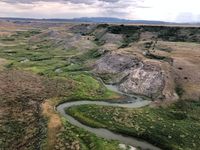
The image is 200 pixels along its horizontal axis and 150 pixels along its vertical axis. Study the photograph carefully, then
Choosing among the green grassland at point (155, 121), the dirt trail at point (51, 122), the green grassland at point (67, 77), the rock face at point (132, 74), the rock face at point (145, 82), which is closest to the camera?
the dirt trail at point (51, 122)

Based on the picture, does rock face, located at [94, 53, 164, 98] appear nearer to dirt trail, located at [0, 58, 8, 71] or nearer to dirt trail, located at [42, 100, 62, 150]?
dirt trail, located at [42, 100, 62, 150]

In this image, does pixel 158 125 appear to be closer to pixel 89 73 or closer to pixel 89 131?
pixel 89 131

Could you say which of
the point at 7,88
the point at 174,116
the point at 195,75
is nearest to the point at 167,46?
the point at 195,75

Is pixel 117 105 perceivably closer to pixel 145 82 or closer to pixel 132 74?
pixel 145 82

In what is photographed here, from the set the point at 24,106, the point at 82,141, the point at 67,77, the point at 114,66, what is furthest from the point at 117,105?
the point at 114,66

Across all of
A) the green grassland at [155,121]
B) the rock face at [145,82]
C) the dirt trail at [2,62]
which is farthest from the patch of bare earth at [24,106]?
the rock face at [145,82]

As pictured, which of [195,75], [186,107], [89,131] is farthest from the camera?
[195,75]

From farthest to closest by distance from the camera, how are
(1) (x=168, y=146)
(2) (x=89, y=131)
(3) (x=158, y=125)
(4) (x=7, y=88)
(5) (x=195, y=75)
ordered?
(5) (x=195, y=75)
(4) (x=7, y=88)
(3) (x=158, y=125)
(2) (x=89, y=131)
(1) (x=168, y=146)

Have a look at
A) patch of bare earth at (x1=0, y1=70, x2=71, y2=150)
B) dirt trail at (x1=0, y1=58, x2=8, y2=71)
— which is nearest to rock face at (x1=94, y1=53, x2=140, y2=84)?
patch of bare earth at (x1=0, y1=70, x2=71, y2=150)

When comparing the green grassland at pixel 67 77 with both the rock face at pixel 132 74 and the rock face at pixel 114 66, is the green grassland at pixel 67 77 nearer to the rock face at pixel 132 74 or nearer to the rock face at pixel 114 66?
the rock face at pixel 114 66
